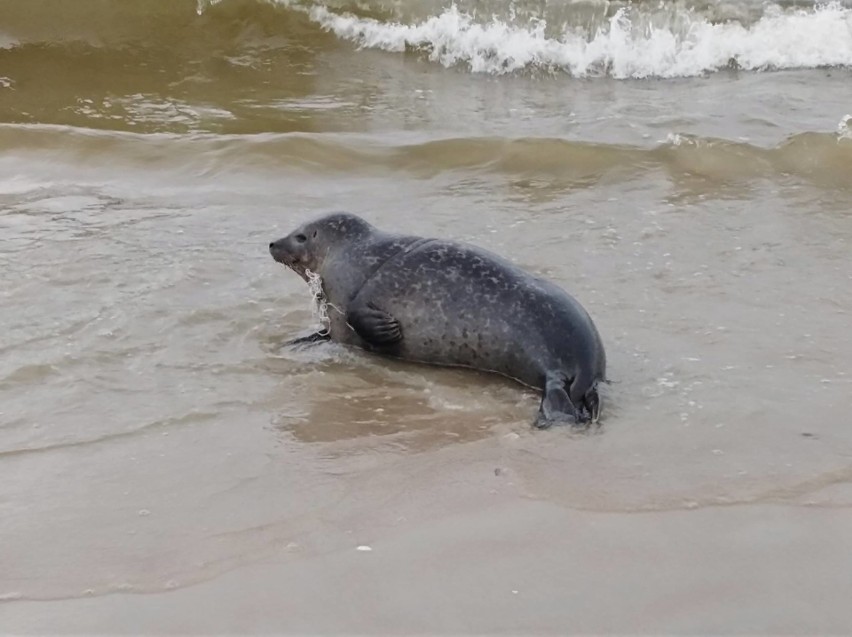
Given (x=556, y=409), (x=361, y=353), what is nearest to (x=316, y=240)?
(x=361, y=353)

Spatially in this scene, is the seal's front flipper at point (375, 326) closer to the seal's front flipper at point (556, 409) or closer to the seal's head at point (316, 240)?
the seal's head at point (316, 240)

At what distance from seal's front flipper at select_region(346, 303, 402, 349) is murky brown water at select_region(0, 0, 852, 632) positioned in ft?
0.36

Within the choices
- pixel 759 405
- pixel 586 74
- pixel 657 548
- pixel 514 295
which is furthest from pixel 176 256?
pixel 586 74

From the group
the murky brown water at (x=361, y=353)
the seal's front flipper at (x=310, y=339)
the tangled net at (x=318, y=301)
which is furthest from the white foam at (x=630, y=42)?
the seal's front flipper at (x=310, y=339)

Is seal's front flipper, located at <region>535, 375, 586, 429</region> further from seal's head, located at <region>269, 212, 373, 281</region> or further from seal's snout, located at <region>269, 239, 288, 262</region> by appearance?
seal's snout, located at <region>269, 239, 288, 262</region>

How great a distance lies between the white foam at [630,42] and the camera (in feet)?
38.4

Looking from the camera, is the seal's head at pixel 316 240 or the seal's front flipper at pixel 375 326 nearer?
the seal's front flipper at pixel 375 326

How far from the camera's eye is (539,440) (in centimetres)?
430

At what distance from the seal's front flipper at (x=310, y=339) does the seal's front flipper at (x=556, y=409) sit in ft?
3.96

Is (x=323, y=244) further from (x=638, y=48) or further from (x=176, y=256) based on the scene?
(x=638, y=48)

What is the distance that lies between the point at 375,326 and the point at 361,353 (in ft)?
0.57

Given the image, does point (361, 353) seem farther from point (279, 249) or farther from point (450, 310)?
point (279, 249)

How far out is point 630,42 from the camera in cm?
1208

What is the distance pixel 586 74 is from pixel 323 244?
6.47m
